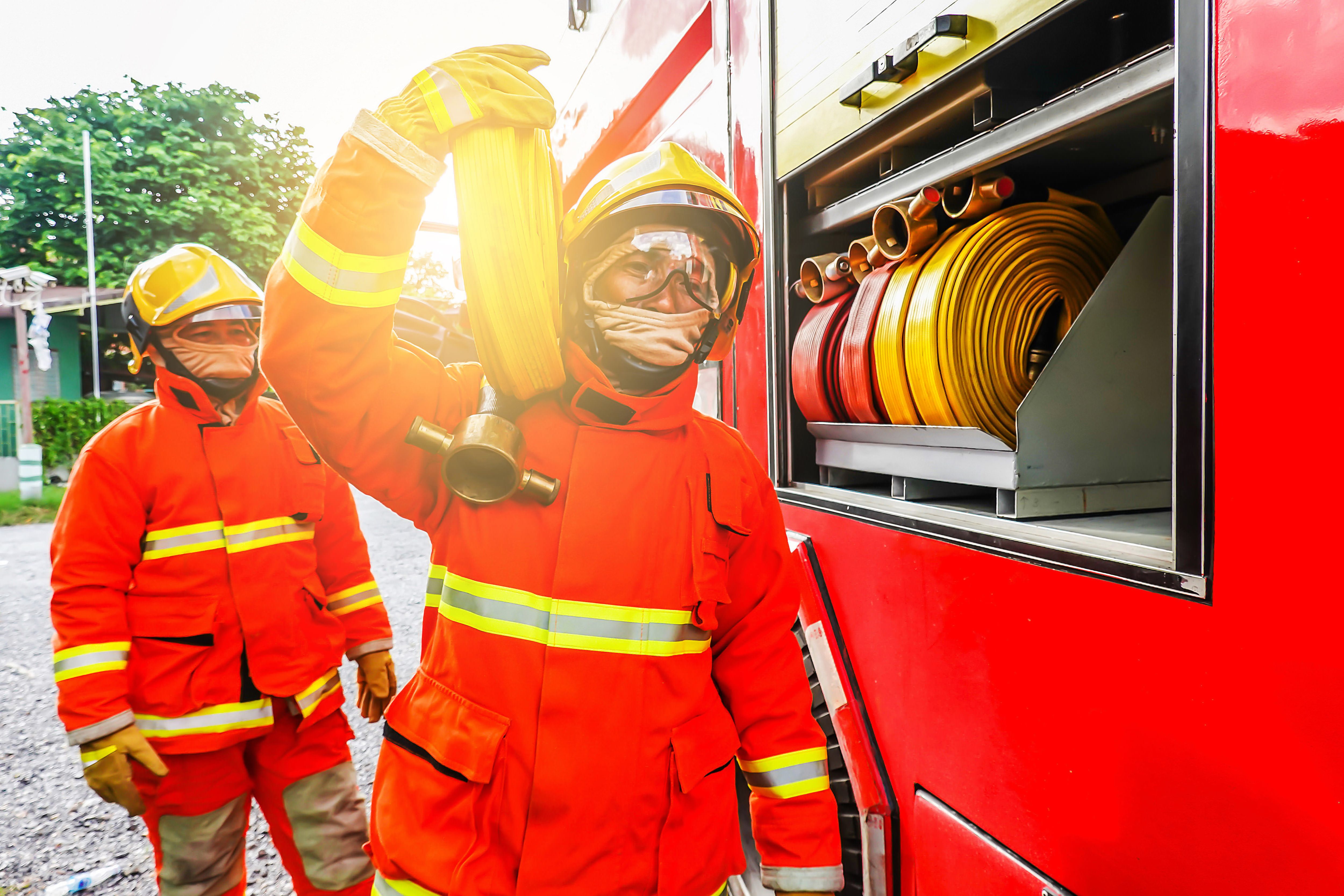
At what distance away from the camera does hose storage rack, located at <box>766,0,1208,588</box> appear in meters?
1.17

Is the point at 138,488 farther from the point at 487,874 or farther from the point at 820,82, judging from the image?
the point at 820,82

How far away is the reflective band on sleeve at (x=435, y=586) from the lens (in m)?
1.38

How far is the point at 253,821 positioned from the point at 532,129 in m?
3.36

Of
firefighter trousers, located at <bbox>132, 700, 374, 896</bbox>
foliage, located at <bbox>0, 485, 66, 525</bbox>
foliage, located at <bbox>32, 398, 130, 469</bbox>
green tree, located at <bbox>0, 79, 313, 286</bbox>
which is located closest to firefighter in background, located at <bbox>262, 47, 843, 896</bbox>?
firefighter trousers, located at <bbox>132, 700, 374, 896</bbox>

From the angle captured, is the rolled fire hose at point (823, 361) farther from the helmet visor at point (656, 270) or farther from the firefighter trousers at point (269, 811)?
the firefighter trousers at point (269, 811)

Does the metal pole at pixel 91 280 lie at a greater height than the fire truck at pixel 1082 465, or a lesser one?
greater

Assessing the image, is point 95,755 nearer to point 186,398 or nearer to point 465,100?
point 186,398

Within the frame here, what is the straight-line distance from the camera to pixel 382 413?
4.15ft

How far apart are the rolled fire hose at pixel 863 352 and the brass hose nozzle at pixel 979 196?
0.18 m

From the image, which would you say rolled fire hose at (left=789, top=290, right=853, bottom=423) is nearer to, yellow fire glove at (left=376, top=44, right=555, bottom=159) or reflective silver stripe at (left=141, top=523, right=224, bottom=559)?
yellow fire glove at (left=376, top=44, right=555, bottom=159)

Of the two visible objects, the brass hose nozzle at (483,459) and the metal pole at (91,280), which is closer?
the brass hose nozzle at (483,459)

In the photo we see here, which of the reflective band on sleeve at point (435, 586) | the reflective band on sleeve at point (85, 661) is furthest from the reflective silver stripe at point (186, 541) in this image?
the reflective band on sleeve at point (435, 586)

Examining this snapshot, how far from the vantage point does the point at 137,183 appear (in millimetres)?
20469

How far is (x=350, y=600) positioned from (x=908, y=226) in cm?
207
